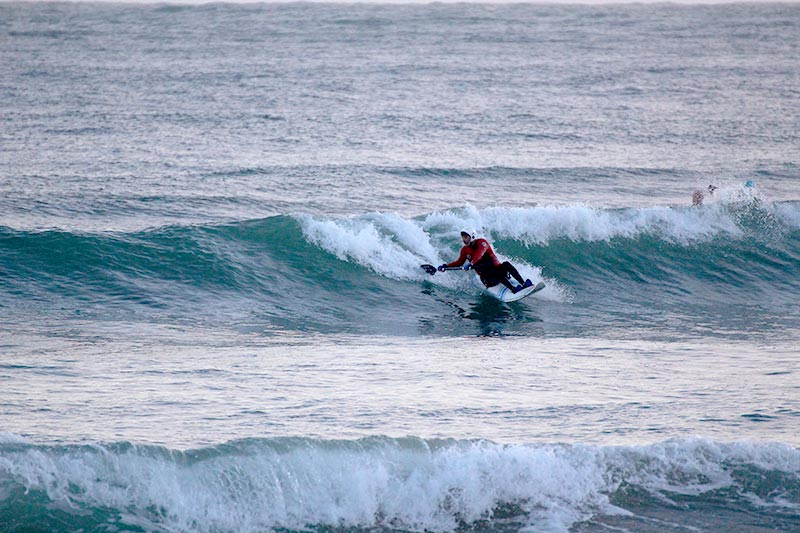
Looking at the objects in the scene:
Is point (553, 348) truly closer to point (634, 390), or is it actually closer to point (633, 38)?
point (634, 390)

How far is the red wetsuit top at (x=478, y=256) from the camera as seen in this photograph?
16.6 metres

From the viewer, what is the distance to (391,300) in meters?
16.6

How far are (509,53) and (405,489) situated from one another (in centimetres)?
3935

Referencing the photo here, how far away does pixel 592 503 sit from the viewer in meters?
8.54

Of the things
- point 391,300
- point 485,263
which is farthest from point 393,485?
point 485,263

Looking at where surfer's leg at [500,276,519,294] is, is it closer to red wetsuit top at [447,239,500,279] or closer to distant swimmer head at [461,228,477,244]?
red wetsuit top at [447,239,500,279]

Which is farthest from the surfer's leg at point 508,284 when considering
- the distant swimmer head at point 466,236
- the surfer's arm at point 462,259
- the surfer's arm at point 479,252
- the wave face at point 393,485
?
the wave face at point 393,485

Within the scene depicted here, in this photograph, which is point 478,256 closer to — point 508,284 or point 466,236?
point 466,236

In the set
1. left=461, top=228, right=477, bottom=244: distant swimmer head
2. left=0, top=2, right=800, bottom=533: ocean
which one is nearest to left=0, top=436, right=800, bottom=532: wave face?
left=0, top=2, right=800, bottom=533: ocean

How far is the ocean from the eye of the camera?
8523 millimetres

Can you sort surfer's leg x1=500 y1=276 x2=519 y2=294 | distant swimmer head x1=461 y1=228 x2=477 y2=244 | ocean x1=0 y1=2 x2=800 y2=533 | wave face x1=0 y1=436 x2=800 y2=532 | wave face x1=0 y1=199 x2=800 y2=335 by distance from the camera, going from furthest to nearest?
surfer's leg x1=500 y1=276 x2=519 y2=294
distant swimmer head x1=461 y1=228 x2=477 y2=244
wave face x1=0 y1=199 x2=800 y2=335
ocean x1=0 y1=2 x2=800 y2=533
wave face x1=0 y1=436 x2=800 y2=532

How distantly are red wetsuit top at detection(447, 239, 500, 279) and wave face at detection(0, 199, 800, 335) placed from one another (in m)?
0.67

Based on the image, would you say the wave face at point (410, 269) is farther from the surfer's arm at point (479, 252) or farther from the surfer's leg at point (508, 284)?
the surfer's arm at point (479, 252)

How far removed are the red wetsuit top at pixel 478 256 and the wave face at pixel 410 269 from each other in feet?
2.19
